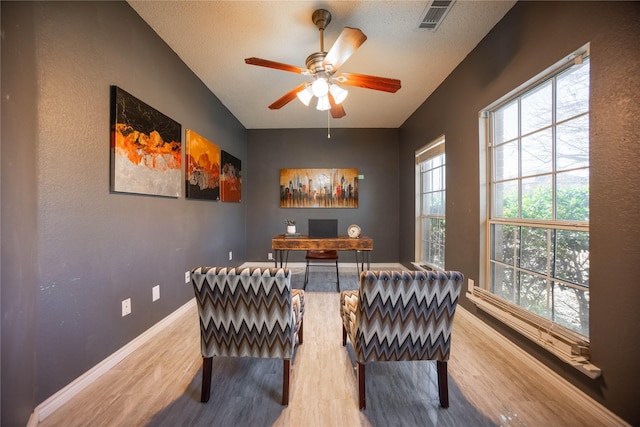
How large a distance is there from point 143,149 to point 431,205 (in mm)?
3514

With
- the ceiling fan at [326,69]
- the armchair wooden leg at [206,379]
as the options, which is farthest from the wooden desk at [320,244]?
the armchair wooden leg at [206,379]

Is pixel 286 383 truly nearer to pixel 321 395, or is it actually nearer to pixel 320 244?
pixel 321 395

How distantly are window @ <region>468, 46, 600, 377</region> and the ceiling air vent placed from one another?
0.83m

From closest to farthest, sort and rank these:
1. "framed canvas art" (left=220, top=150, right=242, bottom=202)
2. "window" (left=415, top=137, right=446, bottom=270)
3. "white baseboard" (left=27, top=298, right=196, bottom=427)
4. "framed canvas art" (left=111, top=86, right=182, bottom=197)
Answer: "white baseboard" (left=27, top=298, right=196, bottom=427), "framed canvas art" (left=111, top=86, right=182, bottom=197), "window" (left=415, top=137, right=446, bottom=270), "framed canvas art" (left=220, top=150, right=242, bottom=202)

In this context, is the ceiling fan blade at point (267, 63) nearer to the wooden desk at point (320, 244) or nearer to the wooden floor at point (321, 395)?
the wooden desk at point (320, 244)

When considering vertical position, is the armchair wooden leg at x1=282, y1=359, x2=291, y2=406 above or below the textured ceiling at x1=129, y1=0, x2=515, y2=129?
below

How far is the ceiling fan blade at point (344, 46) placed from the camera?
1.57 m

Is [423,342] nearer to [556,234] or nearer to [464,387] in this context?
[464,387]

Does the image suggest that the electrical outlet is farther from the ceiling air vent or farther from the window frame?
the window frame

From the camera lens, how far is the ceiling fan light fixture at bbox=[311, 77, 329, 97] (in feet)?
6.41

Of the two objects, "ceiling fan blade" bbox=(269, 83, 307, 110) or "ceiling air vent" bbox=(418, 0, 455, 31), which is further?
"ceiling fan blade" bbox=(269, 83, 307, 110)

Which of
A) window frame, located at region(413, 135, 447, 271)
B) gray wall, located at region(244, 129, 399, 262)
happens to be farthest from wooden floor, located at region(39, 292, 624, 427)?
gray wall, located at region(244, 129, 399, 262)

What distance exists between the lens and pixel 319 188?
4691 millimetres

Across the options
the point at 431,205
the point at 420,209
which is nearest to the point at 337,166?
the point at 420,209
